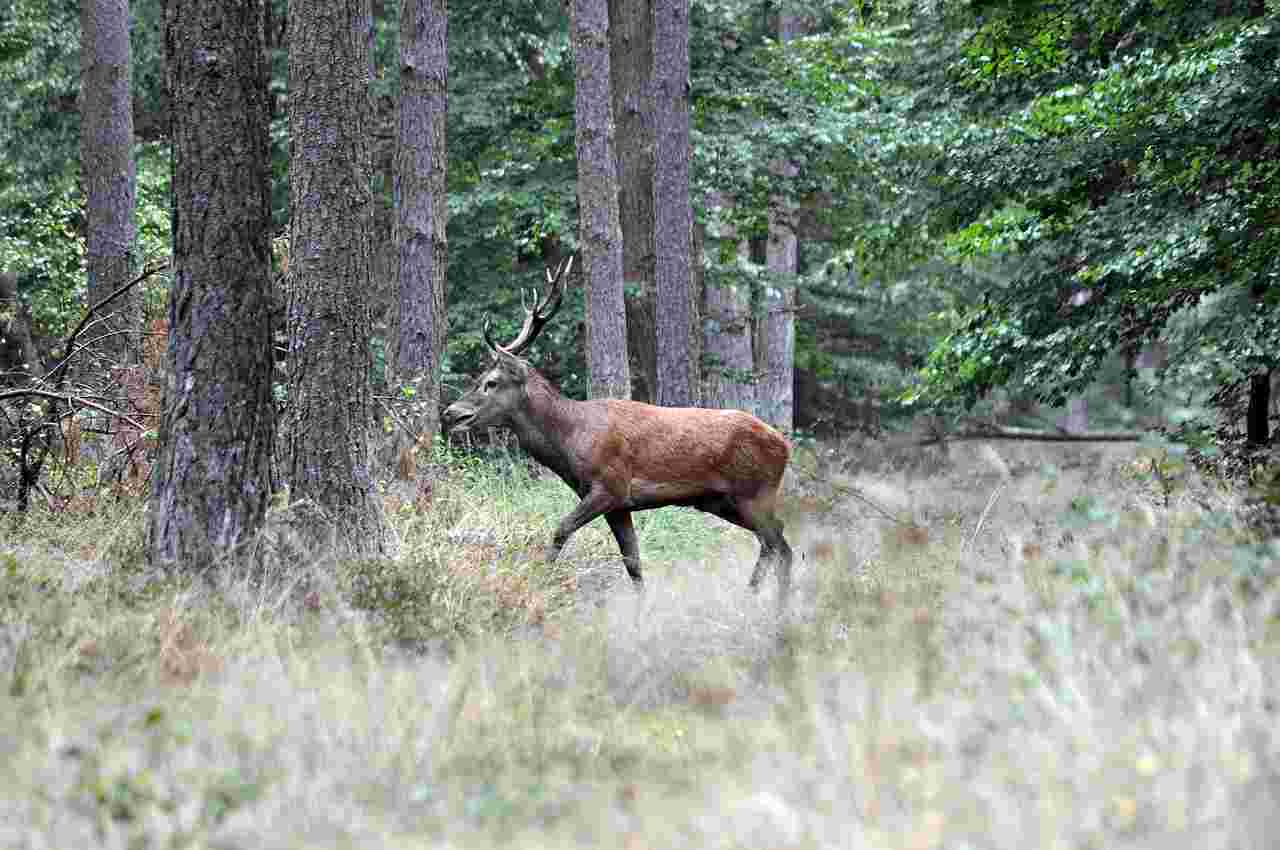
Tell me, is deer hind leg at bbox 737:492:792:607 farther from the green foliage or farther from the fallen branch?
the fallen branch

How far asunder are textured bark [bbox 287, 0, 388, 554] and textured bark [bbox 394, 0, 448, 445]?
5466 millimetres

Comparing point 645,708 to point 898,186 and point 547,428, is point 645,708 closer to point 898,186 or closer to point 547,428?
point 547,428

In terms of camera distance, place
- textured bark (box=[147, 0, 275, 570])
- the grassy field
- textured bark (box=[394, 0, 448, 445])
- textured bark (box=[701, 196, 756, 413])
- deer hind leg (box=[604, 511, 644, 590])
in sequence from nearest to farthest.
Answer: the grassy field → textured bark (box=[147, 0, 275, 570]) → deer hind leg (box=[604, 511, 644, 590]) → textured bark (box=[394, 0, 448, 445]) → textured bark (box=[701, 196, 756, 413])

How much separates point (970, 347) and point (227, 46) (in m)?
7.93

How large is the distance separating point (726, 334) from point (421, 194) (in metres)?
11.7

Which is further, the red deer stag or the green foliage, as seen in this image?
the green foliage

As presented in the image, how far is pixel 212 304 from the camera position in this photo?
25.9ft

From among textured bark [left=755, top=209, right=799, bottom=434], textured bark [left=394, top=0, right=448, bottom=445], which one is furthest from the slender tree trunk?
textured bark [left=394, top=0, right=448, bottom=445]

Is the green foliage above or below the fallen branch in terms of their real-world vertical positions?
above

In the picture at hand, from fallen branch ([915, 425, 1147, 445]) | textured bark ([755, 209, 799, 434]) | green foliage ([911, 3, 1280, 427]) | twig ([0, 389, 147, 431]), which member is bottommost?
fallen branch ([915, 425, 1147, 445])

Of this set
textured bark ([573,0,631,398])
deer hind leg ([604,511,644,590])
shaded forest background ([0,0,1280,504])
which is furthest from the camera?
textured bark ([573,0,631,398])

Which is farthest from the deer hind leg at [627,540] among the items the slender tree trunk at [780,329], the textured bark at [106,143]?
the slender tree trunk at [780,329]

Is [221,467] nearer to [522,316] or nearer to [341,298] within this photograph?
[341,298]

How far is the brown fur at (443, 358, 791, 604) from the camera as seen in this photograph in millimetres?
10609
